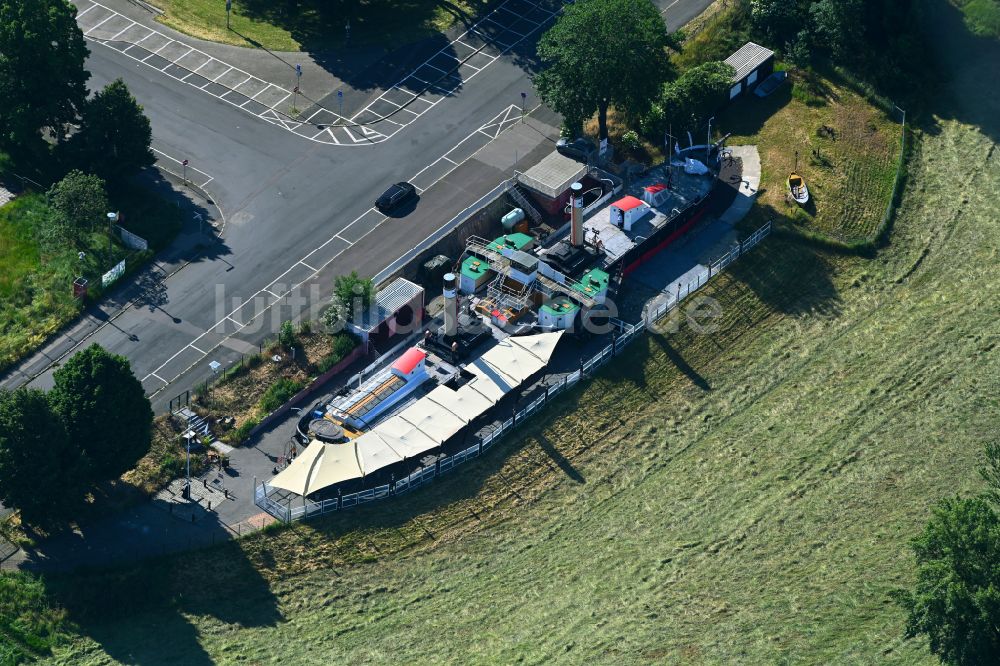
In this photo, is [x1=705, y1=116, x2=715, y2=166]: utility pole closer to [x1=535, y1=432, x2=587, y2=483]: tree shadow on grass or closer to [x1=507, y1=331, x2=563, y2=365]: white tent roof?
[x1=507, y1=331, x2=563, y2=365]: white tent roof

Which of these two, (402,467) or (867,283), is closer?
(402,467)

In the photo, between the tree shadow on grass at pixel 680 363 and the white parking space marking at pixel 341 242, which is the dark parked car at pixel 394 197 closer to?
the white parking space marking at pixel 341 242

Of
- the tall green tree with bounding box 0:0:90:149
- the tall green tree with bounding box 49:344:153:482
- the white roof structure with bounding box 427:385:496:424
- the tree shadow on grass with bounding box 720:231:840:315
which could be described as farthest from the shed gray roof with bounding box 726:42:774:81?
the tall green tree with bounding box 49:344:153:482

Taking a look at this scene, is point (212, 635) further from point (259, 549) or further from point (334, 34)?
point (334, 34)

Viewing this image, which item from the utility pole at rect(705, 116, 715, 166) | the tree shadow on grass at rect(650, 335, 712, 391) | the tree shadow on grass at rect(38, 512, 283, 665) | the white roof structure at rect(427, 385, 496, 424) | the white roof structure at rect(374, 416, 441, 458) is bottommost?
the tree shadow on grass at rect(38, 512, 283, 665)

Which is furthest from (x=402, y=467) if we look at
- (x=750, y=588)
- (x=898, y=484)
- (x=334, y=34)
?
(x=334, y=34)

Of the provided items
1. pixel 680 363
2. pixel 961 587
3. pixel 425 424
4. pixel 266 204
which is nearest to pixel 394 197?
pixel 266 204

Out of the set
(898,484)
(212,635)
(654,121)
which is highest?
(654,121)
